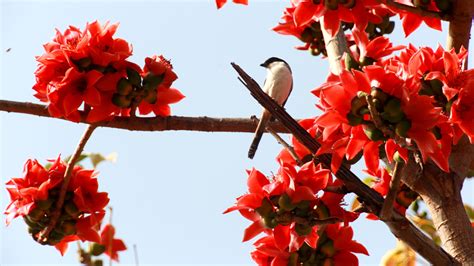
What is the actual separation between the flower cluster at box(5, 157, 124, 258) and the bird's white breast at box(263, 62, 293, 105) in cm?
192

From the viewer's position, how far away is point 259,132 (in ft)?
7.93

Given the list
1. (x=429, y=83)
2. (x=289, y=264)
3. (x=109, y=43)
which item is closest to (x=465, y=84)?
(x=429, y=83)

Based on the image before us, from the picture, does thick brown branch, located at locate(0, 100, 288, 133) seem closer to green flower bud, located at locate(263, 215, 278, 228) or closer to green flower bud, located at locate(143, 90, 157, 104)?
green flower bud, located at locate(143, 90, 157, 104)

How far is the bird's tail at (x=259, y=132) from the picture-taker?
7.84 ft

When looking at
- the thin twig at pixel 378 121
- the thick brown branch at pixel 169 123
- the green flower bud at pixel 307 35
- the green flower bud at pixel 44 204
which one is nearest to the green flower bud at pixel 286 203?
the thick brown branch at pixel 169 123

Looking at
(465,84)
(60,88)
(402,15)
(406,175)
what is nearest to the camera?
(465,84)

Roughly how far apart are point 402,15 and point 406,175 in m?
0.60

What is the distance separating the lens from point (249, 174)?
224cm

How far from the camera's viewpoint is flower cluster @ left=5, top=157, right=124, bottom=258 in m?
2.47

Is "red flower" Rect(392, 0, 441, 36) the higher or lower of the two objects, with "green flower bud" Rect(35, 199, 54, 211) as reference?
higher

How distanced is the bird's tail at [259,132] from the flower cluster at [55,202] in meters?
0.53

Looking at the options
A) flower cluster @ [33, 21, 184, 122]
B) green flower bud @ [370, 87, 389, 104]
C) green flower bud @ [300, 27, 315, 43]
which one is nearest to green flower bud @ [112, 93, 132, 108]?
flower cluster @ [33, 21, 184, 122]

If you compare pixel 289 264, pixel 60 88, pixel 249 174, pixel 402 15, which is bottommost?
pixel 289 264

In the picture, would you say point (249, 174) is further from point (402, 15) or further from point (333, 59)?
point (402, 15)
